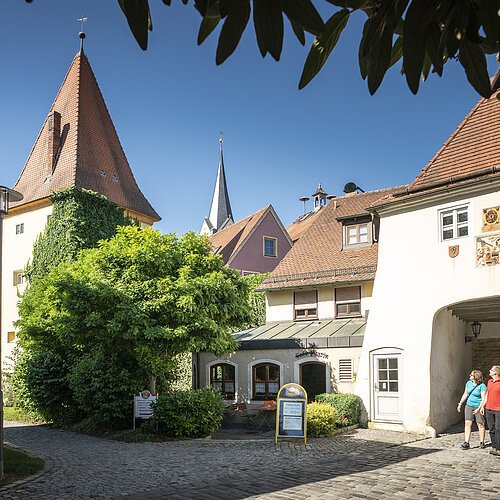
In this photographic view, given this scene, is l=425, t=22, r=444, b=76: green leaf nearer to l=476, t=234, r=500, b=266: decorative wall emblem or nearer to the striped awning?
l=476, t=234, r=500, b=266: decorative wall emblem

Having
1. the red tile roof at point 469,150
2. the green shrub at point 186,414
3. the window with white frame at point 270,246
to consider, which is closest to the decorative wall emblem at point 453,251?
the red tile roof at point 469,150

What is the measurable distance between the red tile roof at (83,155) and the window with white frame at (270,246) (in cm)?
813

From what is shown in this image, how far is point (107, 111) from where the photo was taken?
34.8 meters

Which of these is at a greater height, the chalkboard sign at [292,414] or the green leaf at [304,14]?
the green leaf at [304,14]

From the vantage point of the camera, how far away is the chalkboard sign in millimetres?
15180

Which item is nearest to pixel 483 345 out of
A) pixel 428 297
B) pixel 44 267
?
pixel 428 297

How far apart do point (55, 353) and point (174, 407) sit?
698 centimetres

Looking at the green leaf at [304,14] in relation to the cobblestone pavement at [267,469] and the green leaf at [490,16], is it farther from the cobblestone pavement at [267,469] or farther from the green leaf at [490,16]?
the cobblestone pavement at [267,469]

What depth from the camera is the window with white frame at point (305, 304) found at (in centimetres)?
2317

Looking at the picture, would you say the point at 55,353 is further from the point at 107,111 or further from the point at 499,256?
the point at 107,111

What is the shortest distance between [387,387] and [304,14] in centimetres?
1664

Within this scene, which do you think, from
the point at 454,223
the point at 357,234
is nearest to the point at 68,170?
the point at 357,234

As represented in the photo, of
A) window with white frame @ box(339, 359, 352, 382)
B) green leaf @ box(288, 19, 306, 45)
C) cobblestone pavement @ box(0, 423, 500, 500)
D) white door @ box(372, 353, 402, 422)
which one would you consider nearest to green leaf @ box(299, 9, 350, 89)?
green leaf @ box(288, 19, 306, 45)

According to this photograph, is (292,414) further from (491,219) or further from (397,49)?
(397,49)
